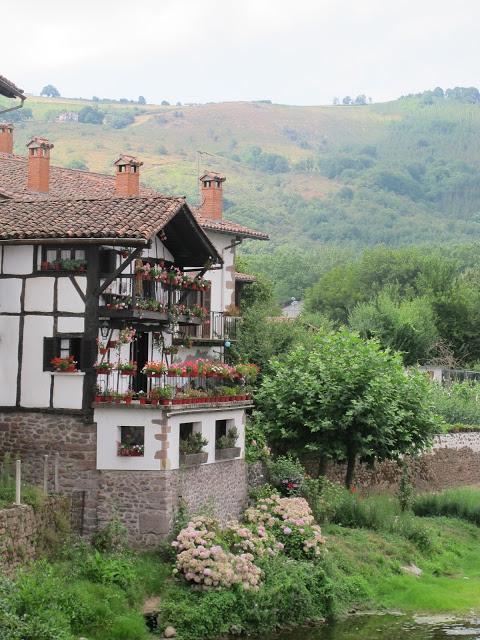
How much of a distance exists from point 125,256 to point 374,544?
11660 mm

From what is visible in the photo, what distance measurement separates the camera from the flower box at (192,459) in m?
31.0

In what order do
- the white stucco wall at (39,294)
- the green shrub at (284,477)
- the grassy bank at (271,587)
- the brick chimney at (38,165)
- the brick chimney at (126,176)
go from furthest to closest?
the brick chimney at (126,176) < the brick chimney at (38,165) < the green shrub at (284,477) < the white stucco wall at (39,294) < the grassy bank at (271,587)

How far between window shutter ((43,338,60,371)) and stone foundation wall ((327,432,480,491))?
44.3 feet

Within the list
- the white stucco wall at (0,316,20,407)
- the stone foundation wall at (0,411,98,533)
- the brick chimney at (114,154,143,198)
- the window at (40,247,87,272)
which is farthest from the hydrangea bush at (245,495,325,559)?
the brick chimney at (114,154,143,198)

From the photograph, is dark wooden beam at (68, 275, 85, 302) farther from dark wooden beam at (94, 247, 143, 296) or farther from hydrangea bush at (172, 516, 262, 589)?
hydrangea bush at (172, 516, 262, 589)

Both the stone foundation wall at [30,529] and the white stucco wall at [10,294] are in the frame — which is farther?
the white stucco wall at [10,294]

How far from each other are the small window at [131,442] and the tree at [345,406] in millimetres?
8220

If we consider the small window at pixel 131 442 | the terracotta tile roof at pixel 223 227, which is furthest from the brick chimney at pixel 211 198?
the small window at pixel 131 442

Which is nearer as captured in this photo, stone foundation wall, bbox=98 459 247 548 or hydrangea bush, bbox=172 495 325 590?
hydrangea bush, bbox=172 495 325 590

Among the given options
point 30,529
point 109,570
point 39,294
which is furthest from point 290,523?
point 39,294

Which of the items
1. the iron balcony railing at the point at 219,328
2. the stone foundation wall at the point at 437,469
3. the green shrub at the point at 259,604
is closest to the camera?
the green shrub at the point at 259,604

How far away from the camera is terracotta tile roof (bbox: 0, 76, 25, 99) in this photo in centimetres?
3244

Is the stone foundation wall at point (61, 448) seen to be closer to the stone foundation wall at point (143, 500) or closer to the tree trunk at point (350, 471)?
the stone foundation wall at point (143, 500)

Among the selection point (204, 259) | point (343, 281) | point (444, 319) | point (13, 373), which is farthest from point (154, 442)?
point (343, 281)
